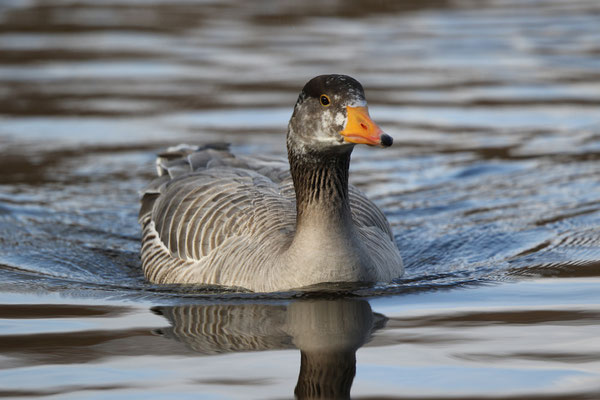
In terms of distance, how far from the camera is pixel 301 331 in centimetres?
784

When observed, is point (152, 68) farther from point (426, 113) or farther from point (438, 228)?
point (438, 228)

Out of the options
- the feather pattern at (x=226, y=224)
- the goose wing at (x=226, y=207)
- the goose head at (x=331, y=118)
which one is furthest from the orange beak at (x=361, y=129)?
the goose wing at (x=226, y=207)

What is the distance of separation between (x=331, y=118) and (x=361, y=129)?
0.34m

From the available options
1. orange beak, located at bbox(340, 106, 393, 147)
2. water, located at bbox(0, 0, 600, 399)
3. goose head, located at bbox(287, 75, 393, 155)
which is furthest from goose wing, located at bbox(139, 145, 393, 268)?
orange beak, located at bbox(340, 106, 393, 147)

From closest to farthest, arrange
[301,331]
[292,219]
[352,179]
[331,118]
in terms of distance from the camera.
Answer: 1. [301,331]
2. [331,118]
3. [292,219]
4. [352,179]

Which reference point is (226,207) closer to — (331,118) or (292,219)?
(292,219)

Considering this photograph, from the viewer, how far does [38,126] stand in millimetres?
17141

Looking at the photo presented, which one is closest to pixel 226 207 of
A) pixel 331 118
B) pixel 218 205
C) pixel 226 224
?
pixel 218 205

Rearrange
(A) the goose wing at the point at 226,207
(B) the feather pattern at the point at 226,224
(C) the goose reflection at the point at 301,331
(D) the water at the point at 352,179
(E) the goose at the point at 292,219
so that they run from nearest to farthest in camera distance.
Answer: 1. (C) the goose reflection at the point at 301,331
2. (D) the water at the point at 352,179
3. (E) the goose at the point at 292,219
4. (B) the feather pattern at the point at 226,224
5. (A) the goose wing at the point at 226,207

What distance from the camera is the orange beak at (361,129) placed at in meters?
8.05

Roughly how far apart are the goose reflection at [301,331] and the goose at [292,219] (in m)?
0.38

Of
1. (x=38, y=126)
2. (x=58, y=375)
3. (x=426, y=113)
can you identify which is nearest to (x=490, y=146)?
(x=426, y=113)

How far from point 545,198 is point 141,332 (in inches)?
264

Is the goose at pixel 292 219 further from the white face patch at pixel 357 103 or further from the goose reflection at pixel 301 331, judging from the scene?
the goose reflection at pixel 301 331
